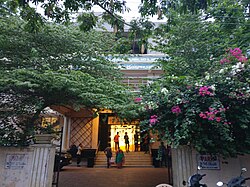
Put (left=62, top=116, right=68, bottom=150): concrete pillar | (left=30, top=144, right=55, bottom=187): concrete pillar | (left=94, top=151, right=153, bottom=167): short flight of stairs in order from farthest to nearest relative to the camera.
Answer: (left=62, top=116, right=68, bottom=150): concrete pillar < (left=94, top=151, right=153, bottom=167): short flight of stairs < (left=30, top=144, right=55, bottom=187): concrete pillar

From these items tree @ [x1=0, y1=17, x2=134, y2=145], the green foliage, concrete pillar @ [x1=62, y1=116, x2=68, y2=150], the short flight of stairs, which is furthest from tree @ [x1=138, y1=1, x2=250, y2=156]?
concrete pillar @ [x1=62, y1=116, x2=68, y2=150]

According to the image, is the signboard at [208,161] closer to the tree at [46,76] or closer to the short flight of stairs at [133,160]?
the tree at [46,76]

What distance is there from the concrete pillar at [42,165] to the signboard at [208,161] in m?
4.40

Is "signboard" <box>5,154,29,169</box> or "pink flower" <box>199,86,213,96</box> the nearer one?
"pink flower" <box>199,86,213,96</box>

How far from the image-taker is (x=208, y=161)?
6008 mm

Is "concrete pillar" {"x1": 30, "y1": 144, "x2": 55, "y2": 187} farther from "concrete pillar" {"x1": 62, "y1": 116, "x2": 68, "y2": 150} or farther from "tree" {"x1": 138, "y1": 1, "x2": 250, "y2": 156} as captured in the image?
"concrete pillar" {"x1": 62, "y1": 116, "x2": 68, "y2": 150}

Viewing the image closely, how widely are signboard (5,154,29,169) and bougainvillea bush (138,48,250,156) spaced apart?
3.72m

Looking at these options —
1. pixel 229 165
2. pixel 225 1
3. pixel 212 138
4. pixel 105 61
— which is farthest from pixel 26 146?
pixel 225 1

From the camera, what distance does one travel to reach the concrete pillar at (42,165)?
20.4 ft

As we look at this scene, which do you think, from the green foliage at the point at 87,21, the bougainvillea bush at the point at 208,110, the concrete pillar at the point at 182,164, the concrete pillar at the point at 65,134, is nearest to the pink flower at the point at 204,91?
the bougainvillea bush at the point at 208,110

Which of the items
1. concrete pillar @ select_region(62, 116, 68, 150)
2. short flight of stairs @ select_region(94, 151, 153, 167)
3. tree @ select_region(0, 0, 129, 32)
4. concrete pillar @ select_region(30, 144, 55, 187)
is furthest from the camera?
concrete pillar @ select_region(62, 116, 68, 150)

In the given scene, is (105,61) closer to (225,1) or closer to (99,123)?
(225,1)

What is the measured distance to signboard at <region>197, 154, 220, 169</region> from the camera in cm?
596

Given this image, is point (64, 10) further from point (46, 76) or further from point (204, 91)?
point (204, 91)
